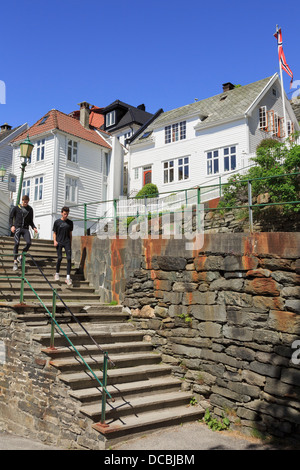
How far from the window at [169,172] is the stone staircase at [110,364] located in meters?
16.1

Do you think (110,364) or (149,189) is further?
(149,189)

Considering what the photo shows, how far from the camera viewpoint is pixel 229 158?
21.3 m

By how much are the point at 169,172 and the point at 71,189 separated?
6.26 metres

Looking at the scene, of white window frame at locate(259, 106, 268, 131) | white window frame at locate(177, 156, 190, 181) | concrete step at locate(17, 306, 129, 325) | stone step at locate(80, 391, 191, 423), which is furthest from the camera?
white window frame at locate(177, 156, 190, 181)

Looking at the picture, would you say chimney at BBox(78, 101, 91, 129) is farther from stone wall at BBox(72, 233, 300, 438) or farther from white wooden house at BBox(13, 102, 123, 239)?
stone wall at BBox(72, 233, 300, 438)

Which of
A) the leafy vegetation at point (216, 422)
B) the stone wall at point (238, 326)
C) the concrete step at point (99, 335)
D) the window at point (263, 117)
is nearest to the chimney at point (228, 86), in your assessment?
the window at point (263, 117)

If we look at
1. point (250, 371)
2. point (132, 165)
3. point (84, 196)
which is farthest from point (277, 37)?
point (250, 371)

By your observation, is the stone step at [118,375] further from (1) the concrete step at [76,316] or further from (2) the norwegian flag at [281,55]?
(2) the norwegian flag at [281,55]

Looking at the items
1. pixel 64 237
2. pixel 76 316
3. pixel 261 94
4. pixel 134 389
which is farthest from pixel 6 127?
pixel 134 389

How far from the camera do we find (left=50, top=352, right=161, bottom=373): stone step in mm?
6220

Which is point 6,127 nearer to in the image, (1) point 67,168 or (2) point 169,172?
(1) point 67,168

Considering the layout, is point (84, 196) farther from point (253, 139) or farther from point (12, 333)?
→ point (12, 333)

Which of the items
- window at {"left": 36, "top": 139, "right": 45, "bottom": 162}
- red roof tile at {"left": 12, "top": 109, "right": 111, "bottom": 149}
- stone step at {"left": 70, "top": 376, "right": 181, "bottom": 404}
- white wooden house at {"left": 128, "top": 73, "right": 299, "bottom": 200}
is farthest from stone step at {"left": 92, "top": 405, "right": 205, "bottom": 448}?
window at {"left": 36, "top": 139, "right": 45, "bottom": 162}

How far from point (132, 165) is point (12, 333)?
21.1 m
